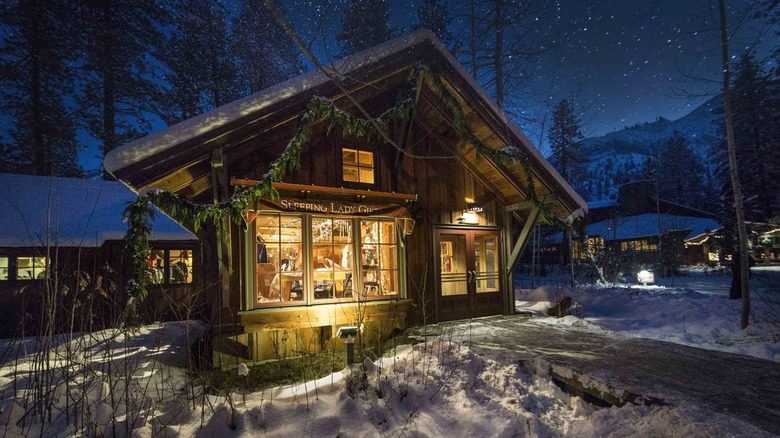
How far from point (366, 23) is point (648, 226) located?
83.7 feet

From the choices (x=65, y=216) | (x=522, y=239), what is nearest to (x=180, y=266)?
(x=65, y=216)

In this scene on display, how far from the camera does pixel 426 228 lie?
8.74 meters

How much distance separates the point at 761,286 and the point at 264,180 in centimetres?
2137

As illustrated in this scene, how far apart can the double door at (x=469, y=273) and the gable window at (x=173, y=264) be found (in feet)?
28.9

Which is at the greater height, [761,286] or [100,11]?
[100,11]

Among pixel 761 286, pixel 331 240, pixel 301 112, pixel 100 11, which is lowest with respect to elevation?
pixel 761 286

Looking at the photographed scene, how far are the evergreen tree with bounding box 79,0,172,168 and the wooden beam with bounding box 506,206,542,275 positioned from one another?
58.9ft

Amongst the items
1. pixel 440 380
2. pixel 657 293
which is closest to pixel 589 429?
pixel 440 380

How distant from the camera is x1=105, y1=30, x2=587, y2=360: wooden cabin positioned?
6.18 m

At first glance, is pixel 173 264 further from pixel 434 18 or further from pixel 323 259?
pixel 434 18

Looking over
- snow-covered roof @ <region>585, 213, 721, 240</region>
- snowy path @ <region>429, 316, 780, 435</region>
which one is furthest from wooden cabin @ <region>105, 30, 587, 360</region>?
snow-covered roof @ <region>585, 213, 721, 240</region>

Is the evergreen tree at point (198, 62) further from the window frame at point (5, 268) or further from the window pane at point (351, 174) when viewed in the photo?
the window pane at point (351, 174)

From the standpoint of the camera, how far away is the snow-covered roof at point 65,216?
10773 millimetres

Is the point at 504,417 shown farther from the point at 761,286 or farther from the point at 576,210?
the point at 761,286
